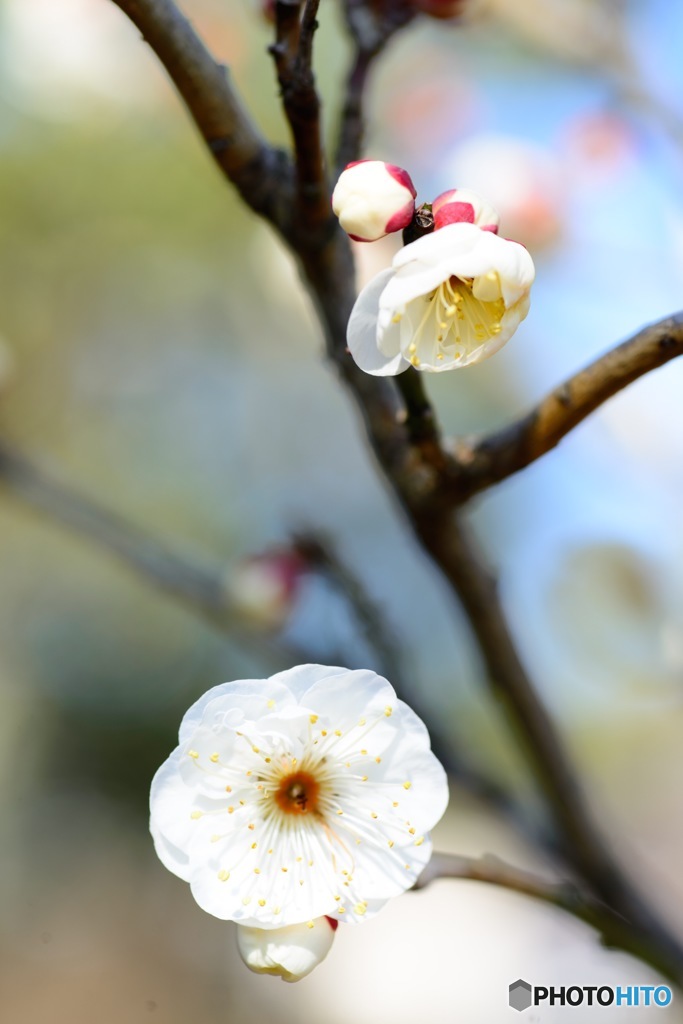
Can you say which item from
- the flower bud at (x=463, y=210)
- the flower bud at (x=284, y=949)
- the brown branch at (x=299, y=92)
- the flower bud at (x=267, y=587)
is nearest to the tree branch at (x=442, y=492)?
the brown branch at (x=299, y=92)

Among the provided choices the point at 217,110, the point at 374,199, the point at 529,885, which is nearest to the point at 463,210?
the point at 374,199

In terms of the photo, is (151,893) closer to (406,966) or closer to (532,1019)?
(406,966)

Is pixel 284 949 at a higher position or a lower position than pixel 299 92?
lower

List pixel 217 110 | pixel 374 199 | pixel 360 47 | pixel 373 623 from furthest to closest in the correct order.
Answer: pixel 373 623
pixel 360 47
pixel 217 110
pixel 374 199

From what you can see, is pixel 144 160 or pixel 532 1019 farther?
pixel 144 160

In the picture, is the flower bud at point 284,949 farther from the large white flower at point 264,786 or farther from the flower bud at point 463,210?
the flower bud at point 463,210

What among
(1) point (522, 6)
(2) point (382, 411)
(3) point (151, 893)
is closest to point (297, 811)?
(2) point (382, 411)

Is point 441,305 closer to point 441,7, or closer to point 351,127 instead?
point 351,127
